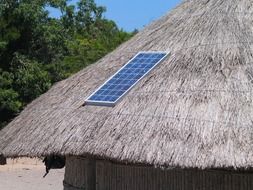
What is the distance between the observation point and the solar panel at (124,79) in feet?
26.1

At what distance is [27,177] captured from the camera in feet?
56.6

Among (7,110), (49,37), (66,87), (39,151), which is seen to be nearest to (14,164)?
(7,110)

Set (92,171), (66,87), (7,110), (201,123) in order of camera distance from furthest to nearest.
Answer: (7,110), (66,87), (92,171), (201,123)

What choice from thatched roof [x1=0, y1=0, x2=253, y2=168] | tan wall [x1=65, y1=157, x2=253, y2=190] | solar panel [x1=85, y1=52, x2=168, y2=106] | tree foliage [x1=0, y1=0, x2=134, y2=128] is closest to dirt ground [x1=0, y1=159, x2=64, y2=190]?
tree foliage [x1=0, y1=0, x2=134, y2=128]

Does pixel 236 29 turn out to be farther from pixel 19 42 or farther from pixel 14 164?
pixel 19 42

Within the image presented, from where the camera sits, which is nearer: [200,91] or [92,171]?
[200,91]

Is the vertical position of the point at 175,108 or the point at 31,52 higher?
the point at 31,52

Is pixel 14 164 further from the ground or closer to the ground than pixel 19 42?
closer to the ground

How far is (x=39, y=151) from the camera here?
7953 millimetres

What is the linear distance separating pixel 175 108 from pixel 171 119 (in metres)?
0.17

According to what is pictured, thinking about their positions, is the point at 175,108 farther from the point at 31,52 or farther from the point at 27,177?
the point at 31,52

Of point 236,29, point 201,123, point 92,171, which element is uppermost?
point 236,29

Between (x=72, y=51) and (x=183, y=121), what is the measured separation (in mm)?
16796

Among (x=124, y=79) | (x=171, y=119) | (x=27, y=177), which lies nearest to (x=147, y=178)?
(x=171, y=119)
